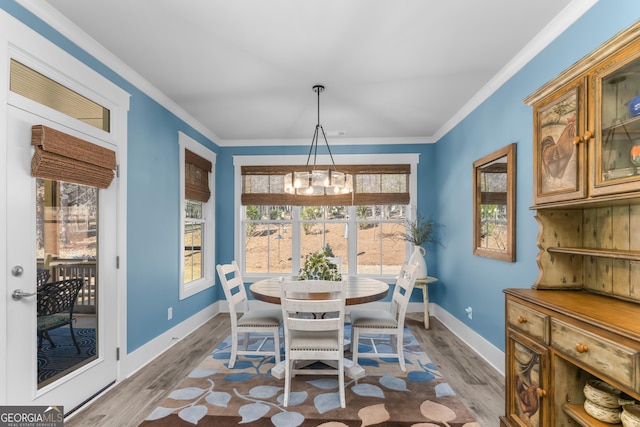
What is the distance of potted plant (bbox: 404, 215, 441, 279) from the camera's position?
482cm

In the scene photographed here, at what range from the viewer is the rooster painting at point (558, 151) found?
1.86 metres

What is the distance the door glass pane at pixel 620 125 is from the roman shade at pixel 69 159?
307cm

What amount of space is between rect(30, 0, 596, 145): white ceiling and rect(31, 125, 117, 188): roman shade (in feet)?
2.56

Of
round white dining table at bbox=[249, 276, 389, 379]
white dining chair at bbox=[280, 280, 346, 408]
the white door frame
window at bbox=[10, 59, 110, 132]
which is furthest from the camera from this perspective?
round white dining table at bbox=[249, 276, 389, 379]

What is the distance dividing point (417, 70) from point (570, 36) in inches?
44.0

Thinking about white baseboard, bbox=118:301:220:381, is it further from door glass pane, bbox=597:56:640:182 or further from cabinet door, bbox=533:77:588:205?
door glass pane, bbox=597:56:640:182

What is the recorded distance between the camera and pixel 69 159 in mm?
2389

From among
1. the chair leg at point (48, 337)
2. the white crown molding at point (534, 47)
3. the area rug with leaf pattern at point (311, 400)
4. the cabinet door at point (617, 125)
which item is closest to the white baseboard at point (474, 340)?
the area rug with leaf pattern at point (311, 400)

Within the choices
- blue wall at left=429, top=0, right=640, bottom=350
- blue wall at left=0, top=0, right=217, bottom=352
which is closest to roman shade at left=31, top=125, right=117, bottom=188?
blue wall at left=0, top=0, right=217, bottom=352

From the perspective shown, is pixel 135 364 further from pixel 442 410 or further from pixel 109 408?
pixel 442 410

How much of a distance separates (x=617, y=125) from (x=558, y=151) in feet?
1.20

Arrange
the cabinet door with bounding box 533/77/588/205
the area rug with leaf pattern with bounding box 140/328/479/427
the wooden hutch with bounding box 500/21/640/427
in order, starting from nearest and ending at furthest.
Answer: the wooden hutch with bounding box 500/21/640/427
the cabinet door with bounding box 533/77/588/205
the area rug with leaf pattern with bounding box 140/328/479/427

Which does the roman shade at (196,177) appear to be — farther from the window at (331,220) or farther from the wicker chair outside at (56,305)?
the wicker chair outside at (56,305)

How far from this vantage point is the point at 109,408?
8.36 feet
